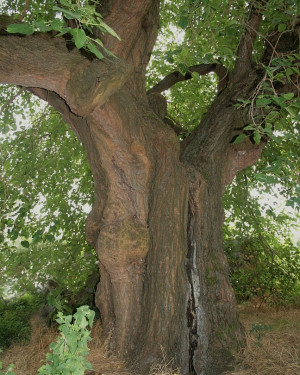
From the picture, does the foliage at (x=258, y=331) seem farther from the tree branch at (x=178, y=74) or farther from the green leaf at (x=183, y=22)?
the tree branch at (x=178, y=74)

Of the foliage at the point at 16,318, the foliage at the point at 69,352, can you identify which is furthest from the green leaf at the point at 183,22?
the foliage at the point at 16,318

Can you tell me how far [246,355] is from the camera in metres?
3.69

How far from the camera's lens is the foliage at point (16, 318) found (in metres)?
5.38

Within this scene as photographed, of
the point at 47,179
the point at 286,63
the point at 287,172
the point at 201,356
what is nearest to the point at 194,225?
the point at 201,356

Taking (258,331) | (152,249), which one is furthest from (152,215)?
(258,331)

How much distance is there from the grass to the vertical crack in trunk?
0.36 meters

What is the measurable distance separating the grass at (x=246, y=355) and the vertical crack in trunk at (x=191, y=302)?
1.17 feet

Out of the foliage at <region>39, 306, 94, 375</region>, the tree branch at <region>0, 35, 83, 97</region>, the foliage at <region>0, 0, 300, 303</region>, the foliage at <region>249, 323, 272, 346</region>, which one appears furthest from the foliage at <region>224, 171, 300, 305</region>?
the foliage at <region>39, 306, 94, 375</region>

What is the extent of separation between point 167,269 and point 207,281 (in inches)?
21.9

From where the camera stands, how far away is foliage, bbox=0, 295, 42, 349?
5.38 meters

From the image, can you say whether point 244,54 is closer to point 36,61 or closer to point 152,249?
point 152,249

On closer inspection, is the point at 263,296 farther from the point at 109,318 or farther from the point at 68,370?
the point at 68,370

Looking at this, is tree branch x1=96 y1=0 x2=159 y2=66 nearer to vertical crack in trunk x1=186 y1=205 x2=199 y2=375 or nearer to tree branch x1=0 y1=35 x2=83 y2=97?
tree branch x1=0 y1=35 x2=83 y2=97

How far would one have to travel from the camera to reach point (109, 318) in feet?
13.2
